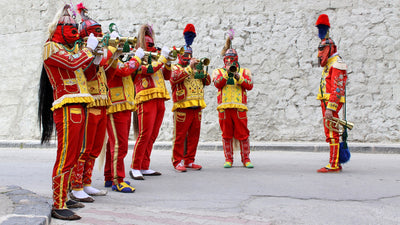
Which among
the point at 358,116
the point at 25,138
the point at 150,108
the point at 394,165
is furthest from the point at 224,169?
the point at 25,138

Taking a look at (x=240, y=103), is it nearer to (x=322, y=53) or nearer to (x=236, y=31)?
(x=322, y=53)

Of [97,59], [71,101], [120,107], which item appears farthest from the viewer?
[120,107]

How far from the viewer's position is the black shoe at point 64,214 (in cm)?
345

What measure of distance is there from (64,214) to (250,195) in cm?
197

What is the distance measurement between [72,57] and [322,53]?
3973 millimetres

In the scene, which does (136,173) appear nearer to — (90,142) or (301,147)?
(90,142)

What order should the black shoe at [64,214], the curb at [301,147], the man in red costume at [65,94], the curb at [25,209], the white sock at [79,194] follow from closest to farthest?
the curb at [25,209] < the black shoe at [64,214] < the man in red costume at [65,94] < the white sock at [79,194] < the curb at [301,147]

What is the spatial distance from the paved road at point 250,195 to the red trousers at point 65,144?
0.88ft

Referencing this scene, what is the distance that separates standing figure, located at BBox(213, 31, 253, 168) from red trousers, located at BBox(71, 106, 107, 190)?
2.73 m

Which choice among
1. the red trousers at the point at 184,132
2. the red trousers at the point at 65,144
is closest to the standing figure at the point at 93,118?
the red trousers at the point at 65,144

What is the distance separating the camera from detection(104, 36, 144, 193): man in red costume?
4871 millimetres

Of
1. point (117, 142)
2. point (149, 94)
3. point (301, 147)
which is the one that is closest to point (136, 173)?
point (117, 142)

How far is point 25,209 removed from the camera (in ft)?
11.0

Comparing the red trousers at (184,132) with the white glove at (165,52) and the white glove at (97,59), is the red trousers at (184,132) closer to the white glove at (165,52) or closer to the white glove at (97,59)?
the white glove at (165,52)
